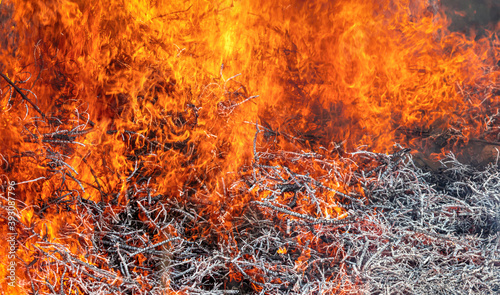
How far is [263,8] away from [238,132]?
56.1 inches

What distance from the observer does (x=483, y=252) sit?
2.62 metres

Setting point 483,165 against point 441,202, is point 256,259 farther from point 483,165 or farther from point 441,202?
point 483,165

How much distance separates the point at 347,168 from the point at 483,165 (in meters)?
1.62

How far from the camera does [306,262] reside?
8.31 ft

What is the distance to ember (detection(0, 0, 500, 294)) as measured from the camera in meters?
2.57

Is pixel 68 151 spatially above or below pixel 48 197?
above

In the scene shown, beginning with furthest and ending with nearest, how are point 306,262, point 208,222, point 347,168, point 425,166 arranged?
point 425,166 → point 347,168 → point 208,222 → point 306,262

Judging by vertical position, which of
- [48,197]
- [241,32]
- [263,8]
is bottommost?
[48,197]

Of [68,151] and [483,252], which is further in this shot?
[68,151]

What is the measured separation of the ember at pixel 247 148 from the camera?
2.57 meters

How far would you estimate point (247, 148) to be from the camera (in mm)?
3422

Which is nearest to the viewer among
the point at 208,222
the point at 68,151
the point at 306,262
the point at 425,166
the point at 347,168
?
the point at 306,262

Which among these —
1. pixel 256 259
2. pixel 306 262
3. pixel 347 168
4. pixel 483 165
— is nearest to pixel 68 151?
pixel 256 259

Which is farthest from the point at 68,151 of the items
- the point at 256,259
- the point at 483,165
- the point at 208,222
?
the point at 483,165
